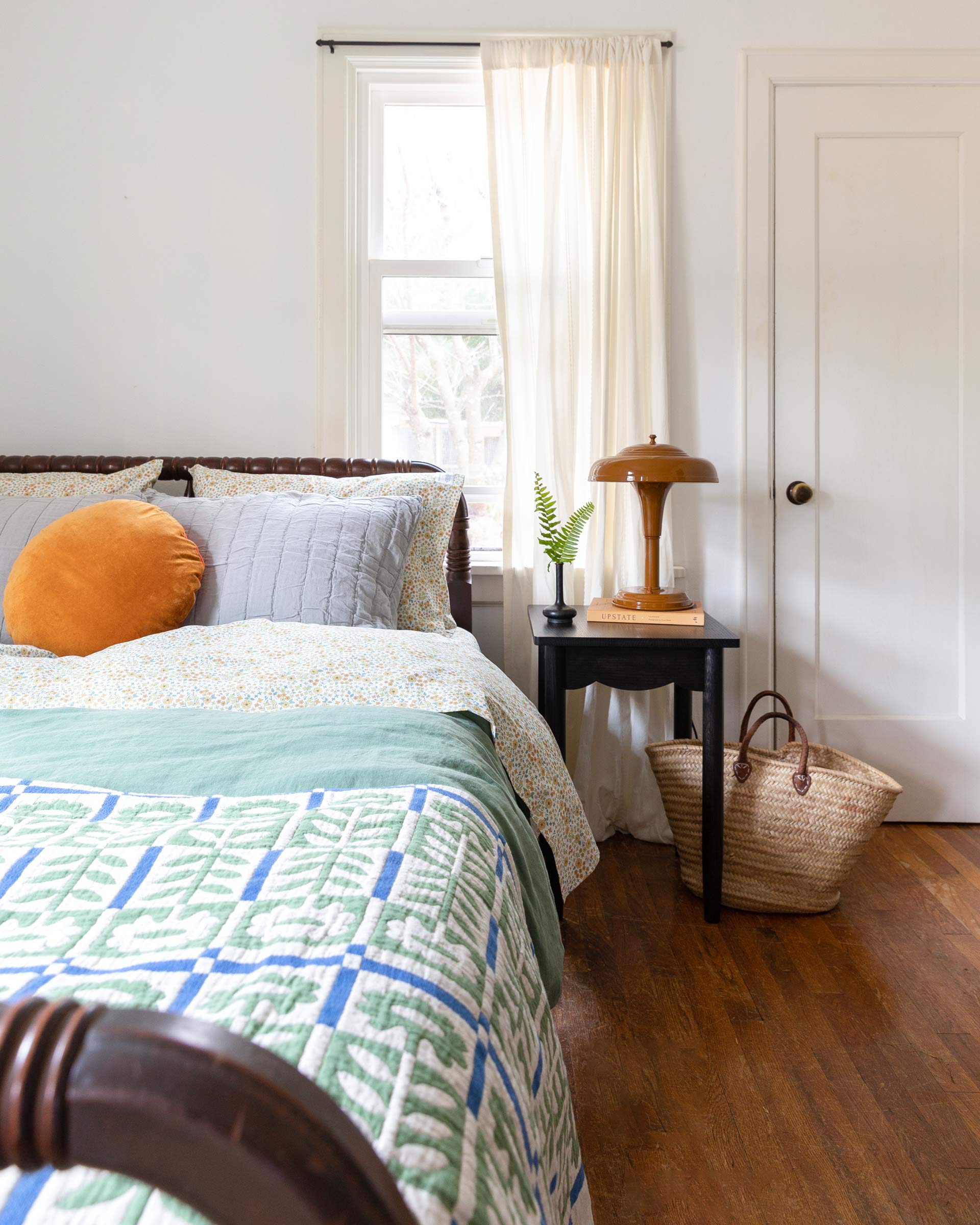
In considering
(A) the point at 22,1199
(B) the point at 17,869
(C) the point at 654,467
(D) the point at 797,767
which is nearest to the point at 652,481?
(C) the point at 654,467

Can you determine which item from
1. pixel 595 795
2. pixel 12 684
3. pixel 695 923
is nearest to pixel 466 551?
pixel 595 795

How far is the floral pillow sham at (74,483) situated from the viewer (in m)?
2.19

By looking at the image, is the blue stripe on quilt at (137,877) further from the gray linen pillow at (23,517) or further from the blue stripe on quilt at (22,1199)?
the gray linen pillow at (23,517)

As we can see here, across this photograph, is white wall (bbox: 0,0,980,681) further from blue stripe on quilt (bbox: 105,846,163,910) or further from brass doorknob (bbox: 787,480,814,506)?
blue stripe on quilt (bbox: 105,846,163,910)

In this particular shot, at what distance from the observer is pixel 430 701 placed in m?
1.31

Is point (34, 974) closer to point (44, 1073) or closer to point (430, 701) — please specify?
point (44, 1073)

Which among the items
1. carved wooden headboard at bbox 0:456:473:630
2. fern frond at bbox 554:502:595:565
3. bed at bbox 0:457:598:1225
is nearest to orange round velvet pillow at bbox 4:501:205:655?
bed at bbox 0:457:598:1225

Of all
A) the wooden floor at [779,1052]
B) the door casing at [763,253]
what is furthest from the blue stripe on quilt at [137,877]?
the door casing at [763,253]

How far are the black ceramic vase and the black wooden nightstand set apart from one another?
0.19 ft

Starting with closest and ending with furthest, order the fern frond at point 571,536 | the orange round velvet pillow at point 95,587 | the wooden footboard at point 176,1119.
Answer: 1. the wooden footboard at point 176,1119
2. the orange round velvet pillow at point 95,587
3. the fern frond at point 571,536

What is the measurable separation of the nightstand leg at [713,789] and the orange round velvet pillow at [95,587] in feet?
3.99

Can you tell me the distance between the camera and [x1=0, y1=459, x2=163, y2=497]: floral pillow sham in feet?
7.20

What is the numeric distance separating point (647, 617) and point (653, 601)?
72 millimetres

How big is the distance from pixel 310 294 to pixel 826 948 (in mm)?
2224
